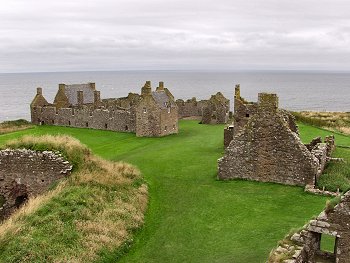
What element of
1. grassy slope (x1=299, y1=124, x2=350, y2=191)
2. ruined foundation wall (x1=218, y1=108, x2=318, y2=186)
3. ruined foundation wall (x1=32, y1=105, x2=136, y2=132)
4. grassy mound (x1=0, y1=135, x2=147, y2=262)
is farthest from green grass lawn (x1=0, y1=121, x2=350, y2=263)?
ruined foundation wall (x1=32, y1=105, x2=136, y2=132)

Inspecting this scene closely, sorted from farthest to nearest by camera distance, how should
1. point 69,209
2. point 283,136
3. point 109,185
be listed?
point 283,136
point 109,185
point 69,209

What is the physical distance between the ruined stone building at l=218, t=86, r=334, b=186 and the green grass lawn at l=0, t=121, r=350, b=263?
71 cm

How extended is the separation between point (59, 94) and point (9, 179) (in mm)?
37084

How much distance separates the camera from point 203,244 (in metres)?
16.8

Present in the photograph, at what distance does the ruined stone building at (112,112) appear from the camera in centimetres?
4688

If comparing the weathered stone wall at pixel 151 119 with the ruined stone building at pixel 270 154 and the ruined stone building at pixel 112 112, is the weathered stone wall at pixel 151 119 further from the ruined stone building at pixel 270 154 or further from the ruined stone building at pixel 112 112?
the ruined stone building at pixel 270 154

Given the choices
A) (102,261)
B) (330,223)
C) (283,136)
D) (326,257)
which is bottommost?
(102,261)

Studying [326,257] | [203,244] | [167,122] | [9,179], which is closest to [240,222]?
[203,244]

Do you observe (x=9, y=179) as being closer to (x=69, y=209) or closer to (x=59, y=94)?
(x=69, y=209)

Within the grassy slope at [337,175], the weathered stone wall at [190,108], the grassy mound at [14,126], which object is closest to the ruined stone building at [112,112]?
the grassy mound at [14,126]

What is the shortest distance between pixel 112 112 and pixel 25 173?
92.5 feet

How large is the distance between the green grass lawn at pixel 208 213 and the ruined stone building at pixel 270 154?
71 cm

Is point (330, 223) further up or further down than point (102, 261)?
further up

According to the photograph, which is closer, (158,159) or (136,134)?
(158,159)
